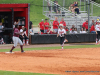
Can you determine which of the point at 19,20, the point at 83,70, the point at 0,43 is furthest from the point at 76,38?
the point at 83,70

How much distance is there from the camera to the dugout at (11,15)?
71.8 feet

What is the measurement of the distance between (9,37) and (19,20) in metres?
1.90

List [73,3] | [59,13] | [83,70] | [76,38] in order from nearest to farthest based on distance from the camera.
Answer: [83,70], [76,38], [59,13], [73,3]

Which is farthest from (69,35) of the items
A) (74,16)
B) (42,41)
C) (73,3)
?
(73,3)

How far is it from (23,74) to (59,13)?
18.5 metres

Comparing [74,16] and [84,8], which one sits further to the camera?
[84,8]

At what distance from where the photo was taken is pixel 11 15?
23312 millimetres

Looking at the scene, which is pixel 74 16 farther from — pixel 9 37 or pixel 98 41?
pixel 9 37

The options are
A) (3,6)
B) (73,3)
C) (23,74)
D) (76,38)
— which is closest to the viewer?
(23,74)

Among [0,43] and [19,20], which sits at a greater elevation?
[19,20]

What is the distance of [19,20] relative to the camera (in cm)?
2217

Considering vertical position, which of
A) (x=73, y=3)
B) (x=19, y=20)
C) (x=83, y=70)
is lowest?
(x=83, y=70)

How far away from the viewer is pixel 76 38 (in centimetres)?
2312

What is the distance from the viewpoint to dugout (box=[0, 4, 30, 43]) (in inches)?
861
